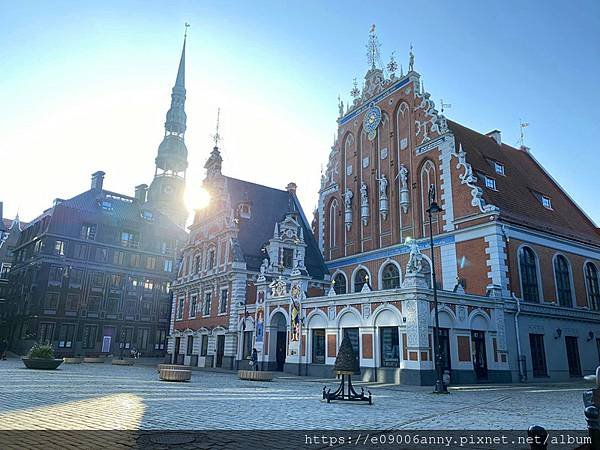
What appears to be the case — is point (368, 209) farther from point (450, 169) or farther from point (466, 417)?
point (466, 417)

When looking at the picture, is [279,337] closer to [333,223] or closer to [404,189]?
[333,223]

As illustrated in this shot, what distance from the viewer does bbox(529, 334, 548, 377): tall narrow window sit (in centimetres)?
2708

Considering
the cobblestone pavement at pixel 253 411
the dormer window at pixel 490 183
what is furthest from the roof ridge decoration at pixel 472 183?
the cobblestone pavement at pixel 253 411

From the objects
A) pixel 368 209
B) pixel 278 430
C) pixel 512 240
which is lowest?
pixel 278 430

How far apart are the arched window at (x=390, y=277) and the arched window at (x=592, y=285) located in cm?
A: 1310

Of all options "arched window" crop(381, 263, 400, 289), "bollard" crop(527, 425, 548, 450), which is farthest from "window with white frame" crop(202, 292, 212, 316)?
"bollard" crop(527, 425, 548, 450)

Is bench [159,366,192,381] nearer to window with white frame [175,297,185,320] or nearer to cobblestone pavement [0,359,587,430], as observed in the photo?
cobblestone pavement [0,359,587,430]

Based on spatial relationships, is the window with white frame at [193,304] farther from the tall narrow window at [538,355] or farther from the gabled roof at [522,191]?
the tall narrow window at [538,355]

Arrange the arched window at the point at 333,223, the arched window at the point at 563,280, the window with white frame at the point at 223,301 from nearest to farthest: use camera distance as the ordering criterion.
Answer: the arched window at the point at 563,280 < the window with white frame at the point at 223,301 < the arched window at the point at 333,223

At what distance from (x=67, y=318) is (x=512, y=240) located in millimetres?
47564

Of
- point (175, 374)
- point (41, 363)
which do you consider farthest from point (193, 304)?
point (175, 374)

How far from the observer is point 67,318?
53188 millimetres

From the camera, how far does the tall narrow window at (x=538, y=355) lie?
88.8ft

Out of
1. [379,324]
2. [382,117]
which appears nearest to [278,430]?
[379,324]
